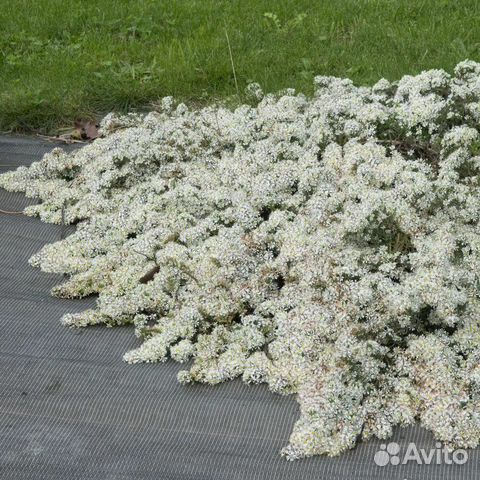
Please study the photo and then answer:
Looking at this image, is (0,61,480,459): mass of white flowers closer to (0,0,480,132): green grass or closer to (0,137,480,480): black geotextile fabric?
(0,137,480,480): black geotextile fabric

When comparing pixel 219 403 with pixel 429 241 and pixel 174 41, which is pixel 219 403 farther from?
pixel 174 41

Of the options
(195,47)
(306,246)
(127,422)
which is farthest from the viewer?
(195,47)

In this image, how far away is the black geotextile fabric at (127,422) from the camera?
2.70 m

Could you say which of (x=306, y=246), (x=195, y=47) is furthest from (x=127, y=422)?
(x=195, y=47)

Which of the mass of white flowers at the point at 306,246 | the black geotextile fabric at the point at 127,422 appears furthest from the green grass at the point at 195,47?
the black geotextile fabric at the point at 127,422

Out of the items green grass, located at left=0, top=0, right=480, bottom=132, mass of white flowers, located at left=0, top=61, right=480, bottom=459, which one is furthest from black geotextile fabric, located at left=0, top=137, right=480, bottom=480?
green grass, located at left=0, top=0, right=480, bottom=132

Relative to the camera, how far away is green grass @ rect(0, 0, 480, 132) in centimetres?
593

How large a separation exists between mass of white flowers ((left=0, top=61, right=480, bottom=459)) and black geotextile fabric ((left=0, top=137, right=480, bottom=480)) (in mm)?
67

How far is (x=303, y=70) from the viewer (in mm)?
6121

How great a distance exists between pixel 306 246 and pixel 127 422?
42.2 inches

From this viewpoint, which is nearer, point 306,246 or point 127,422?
point 127,422

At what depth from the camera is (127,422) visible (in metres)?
2.95

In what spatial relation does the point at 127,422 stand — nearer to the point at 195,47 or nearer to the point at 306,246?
the point at 306,246

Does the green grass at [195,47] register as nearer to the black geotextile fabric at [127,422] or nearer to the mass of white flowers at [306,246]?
the mass of white flowers at [306,246]
